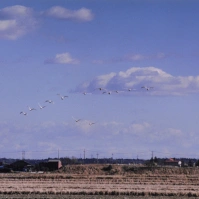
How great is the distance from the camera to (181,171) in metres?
120

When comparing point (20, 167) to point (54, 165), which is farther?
point (20, 167)

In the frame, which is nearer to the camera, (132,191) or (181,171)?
(132,191)

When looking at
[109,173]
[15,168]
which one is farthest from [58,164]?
[109,173]

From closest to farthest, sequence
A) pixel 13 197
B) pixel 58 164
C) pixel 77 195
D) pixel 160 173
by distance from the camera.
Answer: pixel 13 197 → pixel 77 195 → pixel 160 173 → pixel 58 164

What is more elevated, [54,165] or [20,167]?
[54,165]

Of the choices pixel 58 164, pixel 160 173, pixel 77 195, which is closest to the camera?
pixel 77 195

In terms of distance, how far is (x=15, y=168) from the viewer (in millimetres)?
150250

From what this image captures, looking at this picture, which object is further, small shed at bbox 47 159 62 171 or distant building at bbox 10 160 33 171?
distant building at bbox 10 160 33 171

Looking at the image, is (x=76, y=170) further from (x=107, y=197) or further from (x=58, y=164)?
(x=107, y=197)

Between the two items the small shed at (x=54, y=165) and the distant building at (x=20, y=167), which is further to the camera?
the distant building at (x=20, y=167)

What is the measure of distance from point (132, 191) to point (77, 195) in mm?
5661

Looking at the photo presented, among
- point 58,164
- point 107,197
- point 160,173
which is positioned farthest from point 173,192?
point 58,164

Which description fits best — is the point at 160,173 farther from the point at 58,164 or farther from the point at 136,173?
the point at 58,164

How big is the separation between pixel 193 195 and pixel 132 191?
5.50 meters
